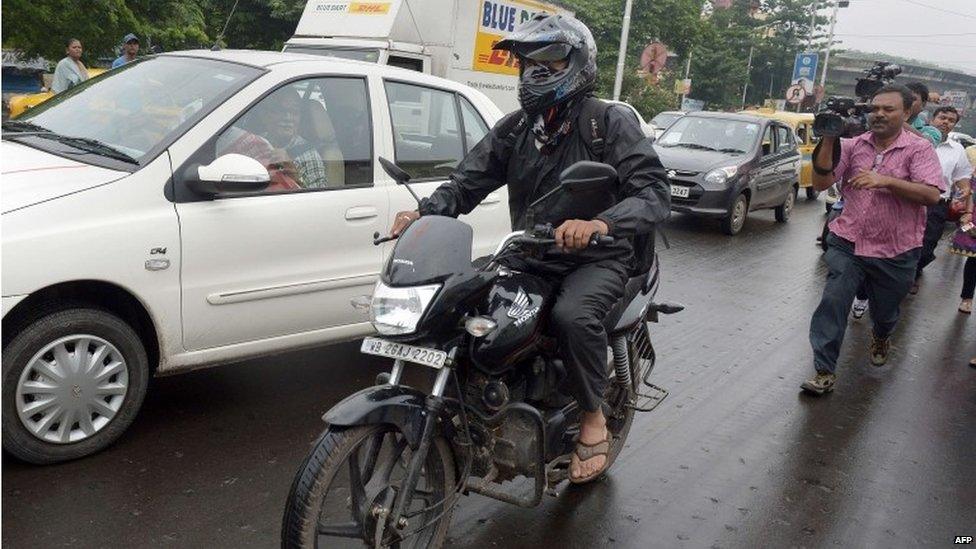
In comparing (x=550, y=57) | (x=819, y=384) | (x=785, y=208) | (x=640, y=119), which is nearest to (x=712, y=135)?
(x=785, y=208)

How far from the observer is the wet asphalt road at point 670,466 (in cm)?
354

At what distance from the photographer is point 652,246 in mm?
3762

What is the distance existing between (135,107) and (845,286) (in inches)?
177

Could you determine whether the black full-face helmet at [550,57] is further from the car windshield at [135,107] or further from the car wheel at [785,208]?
the car wheel at [785,208]

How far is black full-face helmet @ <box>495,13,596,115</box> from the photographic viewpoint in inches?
127

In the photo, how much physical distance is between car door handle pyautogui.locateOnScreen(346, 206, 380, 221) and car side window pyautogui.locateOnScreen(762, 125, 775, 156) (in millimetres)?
10369

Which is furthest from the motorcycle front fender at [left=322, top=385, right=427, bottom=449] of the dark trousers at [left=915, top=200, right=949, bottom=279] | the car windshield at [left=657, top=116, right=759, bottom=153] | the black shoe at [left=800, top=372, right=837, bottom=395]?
the car windshield at [left=657, top=116, right=759, bottom=153]

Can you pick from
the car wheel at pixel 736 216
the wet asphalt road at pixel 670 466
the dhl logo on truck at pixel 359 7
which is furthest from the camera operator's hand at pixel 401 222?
the car wheel at pixel 736 216

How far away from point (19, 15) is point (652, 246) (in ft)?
40.4

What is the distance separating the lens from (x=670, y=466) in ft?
14.6

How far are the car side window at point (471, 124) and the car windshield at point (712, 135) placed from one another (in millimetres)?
8498

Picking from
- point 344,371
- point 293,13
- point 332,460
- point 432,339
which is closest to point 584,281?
point 432,339

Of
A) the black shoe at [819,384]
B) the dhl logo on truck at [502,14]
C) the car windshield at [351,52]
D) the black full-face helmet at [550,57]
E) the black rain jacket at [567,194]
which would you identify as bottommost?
the black shoe at [819,384]

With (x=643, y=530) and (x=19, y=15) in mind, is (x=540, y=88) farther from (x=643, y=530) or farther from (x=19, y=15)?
(x=19, y=15)
